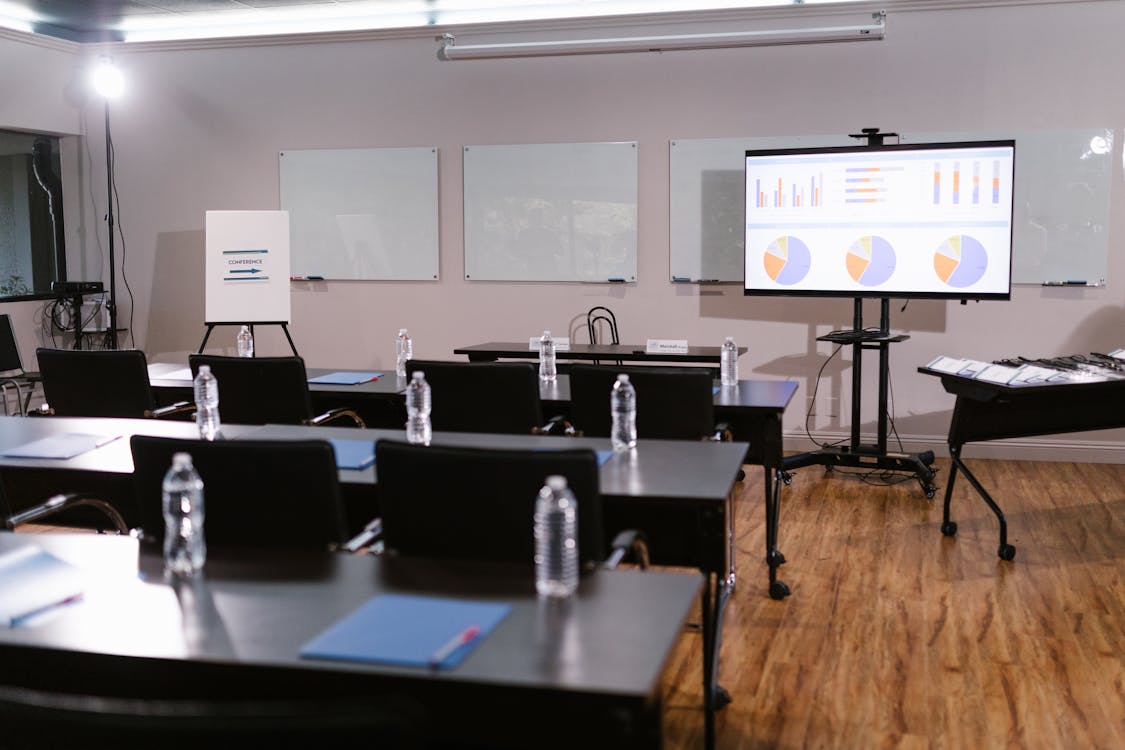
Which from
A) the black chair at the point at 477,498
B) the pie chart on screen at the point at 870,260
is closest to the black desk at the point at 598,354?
the pie chart on screen at the point at 870,260

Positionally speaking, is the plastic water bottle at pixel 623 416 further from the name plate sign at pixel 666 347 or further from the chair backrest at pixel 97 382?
the name plate sign at pixel 666 347

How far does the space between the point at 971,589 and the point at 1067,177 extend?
3.35 metres

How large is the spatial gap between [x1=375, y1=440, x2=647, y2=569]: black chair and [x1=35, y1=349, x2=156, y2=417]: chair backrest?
2681mm

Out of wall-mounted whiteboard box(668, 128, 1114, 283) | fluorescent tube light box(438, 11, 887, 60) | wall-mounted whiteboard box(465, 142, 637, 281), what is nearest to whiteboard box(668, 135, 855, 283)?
wall-mounted whiteboard box(465, 142, 637, 281)

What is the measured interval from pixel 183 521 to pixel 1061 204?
19.3 feet

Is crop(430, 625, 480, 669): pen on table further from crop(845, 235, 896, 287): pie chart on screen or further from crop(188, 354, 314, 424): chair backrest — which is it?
crop(845, 235, 896, 287): pie chart on screen

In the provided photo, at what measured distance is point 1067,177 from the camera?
641cm

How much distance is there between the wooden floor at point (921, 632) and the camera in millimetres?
2969

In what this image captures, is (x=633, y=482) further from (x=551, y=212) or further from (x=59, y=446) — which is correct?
(x=551, y=212)

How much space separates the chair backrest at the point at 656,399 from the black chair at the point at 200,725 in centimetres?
275

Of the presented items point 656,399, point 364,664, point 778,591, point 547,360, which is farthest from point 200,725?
point 547,360

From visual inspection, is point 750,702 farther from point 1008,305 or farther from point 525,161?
point 525,161

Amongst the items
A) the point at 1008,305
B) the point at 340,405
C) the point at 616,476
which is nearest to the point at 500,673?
the point at 616,476

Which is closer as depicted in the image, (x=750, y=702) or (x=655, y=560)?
(x=655, y=560)
